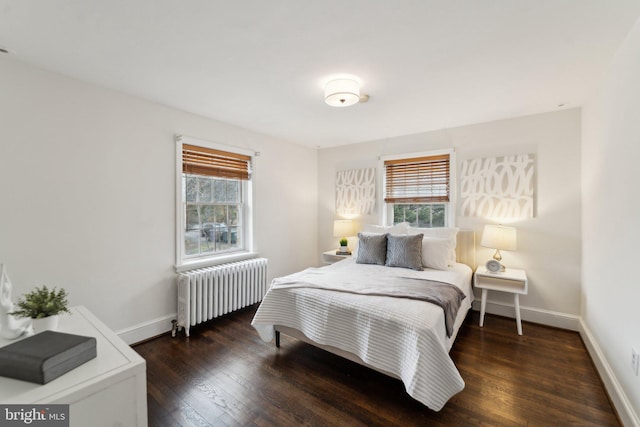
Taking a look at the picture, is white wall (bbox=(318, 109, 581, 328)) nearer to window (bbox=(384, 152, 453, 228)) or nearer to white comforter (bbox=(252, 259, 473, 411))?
window (bbox=(384, 152, 453, 228))

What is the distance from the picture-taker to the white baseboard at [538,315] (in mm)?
2967

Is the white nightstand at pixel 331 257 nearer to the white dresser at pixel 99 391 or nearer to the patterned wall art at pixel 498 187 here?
the patterned wall art at pixel 498 187

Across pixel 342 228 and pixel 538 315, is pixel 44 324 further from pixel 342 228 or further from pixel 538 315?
pixel 538 315

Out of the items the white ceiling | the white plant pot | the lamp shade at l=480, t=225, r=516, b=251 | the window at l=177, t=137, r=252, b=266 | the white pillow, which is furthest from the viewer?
the white pillow

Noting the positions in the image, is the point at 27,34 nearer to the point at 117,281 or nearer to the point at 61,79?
the point at 61,79

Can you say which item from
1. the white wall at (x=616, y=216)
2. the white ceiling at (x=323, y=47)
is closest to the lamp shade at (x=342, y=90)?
the white ceiling at (x=323, y=47)

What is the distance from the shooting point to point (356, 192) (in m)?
4.49

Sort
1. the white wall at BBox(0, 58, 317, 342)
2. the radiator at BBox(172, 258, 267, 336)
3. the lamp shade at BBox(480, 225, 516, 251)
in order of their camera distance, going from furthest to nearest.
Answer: the lamp shade at BBox(480, 225, 516, 251) < the radiator at BBox(172, 258, 267, 336) < the white wall at BBox(0, 58, 317, 342)

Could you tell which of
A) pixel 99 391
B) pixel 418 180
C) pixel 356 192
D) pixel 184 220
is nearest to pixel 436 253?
pixel 418 180

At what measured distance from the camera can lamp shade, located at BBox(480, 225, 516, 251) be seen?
3.00 metres

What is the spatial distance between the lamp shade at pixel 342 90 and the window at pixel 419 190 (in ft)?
6.32

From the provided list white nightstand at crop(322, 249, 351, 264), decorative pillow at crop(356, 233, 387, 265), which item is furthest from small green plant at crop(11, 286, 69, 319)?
white nightstand at crop(322, 249, 351, 264)

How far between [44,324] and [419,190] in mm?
3902

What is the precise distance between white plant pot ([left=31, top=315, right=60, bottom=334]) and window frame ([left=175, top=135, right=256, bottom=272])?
1.71 metres
